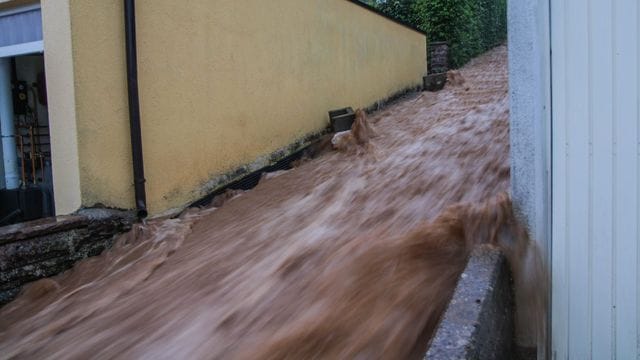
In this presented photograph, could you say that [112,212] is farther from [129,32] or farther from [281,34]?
[281,34]

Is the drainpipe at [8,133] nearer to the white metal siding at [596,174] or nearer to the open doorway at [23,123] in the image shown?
the open doorway at [23,123]

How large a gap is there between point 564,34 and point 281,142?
439cm

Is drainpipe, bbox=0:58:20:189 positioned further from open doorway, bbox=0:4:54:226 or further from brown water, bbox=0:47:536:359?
brown water, bbox=0:47:536:359

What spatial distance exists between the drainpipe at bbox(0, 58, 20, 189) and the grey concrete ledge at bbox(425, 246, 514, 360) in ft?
15.1

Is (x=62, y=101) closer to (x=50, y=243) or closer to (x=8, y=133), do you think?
(x=50, y=243)

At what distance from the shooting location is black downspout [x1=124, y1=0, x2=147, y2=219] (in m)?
4.59

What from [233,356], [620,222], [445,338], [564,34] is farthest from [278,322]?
[564,34]

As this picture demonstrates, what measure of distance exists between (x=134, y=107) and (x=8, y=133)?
5.99 ft

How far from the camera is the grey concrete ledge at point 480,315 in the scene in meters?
2.10

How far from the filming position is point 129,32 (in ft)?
15.1

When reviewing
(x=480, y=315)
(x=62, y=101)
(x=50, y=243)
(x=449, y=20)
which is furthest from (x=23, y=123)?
(x=449, y=20)

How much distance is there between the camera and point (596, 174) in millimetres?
2561

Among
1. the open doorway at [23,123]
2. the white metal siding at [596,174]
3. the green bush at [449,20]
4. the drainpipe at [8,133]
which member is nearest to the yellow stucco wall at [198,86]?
the open doorway at [23,123]

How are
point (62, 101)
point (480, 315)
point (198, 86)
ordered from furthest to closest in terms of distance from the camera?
point (198, 86) < point (62, 101) < point (480, 315)
